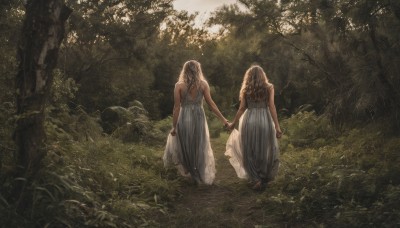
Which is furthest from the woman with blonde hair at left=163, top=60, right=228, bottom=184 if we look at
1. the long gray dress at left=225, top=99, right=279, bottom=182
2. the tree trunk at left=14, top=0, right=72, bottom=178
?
the tree trunk at left=14, top=0, right=72, bottom=178

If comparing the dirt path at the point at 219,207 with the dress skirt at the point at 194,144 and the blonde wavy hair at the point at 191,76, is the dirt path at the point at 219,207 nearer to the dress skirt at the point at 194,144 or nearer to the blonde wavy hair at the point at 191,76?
the dress skirt at the point at 194,144

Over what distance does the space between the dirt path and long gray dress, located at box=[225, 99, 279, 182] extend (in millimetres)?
335

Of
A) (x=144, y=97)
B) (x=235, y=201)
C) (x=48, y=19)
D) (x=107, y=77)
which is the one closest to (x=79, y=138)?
(x=235, y=201)

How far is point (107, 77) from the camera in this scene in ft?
51.4

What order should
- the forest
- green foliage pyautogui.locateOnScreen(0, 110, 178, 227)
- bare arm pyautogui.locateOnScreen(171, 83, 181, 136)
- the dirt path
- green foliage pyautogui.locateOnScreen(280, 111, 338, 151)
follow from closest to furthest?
1. green foliage pyautogui.locateOnScreen(0, 110, 178, 227)
2. the forest
3. the dirt path
4. bare arm pyautogui.locateOnScreen(171, 83, 181, 136)
5. green foliage pyautogui.locateOnScreen(280, 111, 338, 151)

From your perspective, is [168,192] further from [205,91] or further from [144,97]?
[144,97]

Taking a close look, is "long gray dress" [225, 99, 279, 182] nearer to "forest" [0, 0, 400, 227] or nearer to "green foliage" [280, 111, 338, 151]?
"forest" [0, 0, 400, 227]

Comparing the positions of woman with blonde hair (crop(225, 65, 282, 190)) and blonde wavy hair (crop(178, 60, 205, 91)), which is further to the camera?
blonde wavy hair (crop(178, 60, 205, 91))

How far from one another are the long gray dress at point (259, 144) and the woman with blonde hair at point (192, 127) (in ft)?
2.11

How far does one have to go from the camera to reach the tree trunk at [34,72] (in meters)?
5.12

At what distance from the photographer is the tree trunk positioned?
16.8 feet

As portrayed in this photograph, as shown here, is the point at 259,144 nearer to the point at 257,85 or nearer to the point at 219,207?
the point at 257,85

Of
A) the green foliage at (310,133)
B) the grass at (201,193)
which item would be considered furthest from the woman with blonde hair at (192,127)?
the green foliage at (310,133)

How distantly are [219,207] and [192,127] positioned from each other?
1796 millimetres
